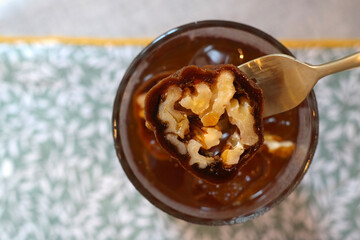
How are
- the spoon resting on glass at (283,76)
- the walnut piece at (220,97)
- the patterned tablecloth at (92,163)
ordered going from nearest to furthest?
1. the walnut piece at (220,97)
2. the spoon resting on glass at (283,76)
3. the patterned tablecloth at (92,163)

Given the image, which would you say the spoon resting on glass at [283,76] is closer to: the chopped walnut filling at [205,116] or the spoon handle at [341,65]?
the spoon handle at [341,65]

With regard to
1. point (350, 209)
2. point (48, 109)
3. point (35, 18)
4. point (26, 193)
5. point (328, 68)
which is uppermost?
point (35, 18)

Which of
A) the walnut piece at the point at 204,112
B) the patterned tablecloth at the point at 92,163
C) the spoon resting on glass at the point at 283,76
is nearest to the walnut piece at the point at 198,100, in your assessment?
the walnut piece at the point at 204,112

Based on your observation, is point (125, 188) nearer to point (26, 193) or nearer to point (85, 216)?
point (85, 216)

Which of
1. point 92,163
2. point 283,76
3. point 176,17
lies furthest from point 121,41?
point 283,76

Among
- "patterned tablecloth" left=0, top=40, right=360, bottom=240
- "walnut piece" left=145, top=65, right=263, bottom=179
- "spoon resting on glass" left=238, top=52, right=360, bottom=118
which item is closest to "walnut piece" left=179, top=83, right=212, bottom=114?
"walnut piece" left=145, top=65, right=263, bottom=179

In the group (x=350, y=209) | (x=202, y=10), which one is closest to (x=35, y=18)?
(x=202, y=10)
